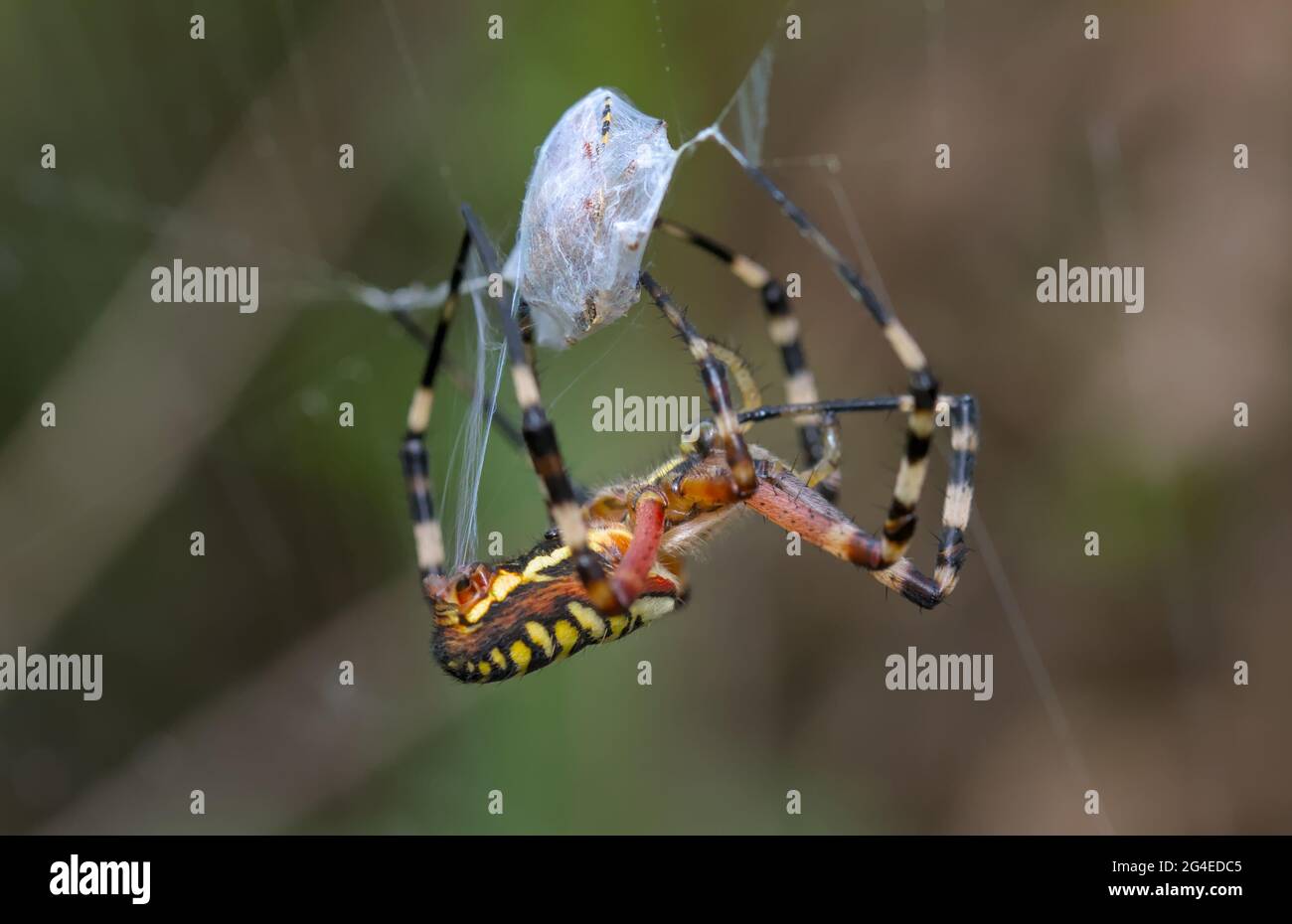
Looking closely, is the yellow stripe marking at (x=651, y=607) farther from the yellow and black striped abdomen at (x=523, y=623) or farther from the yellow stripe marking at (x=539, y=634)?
the yellow stripe marking at (x=539, y=634)

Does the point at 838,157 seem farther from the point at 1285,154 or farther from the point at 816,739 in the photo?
the point at 816,739

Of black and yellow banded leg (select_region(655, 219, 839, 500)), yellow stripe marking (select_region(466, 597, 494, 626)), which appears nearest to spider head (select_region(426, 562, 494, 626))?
yellow stripe marking (select_region(466, 597, 494, 626))

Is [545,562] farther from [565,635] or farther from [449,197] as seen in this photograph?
[449,197]

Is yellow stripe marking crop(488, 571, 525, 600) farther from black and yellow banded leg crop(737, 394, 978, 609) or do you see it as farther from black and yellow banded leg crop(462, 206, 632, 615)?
black and yellow banded leg crop(737, 394, 978, 609)

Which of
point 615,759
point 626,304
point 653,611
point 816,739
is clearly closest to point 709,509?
point 653,611

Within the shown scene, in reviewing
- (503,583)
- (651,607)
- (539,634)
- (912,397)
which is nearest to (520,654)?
(539,634)
